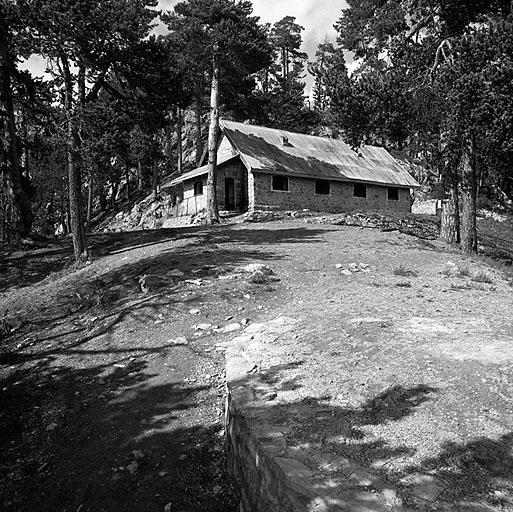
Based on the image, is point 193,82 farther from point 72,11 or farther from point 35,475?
point 35,475

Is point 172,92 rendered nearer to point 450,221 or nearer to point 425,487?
point 450,221

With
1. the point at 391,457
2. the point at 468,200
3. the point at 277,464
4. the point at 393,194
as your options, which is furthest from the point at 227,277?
the point at 393,194

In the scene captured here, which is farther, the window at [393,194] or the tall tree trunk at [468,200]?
the window at [393,194]

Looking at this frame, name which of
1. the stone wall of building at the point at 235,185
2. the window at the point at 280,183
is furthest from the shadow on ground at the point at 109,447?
the stone wall of building at the point at 235,185

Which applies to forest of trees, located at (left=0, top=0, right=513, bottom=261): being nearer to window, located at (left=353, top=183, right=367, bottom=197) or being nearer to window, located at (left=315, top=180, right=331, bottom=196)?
window, located at (left=315, top=180, right=331, bottom=196)

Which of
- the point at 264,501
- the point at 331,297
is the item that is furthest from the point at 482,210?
the point at 264,501

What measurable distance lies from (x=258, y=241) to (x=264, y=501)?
11449 mm

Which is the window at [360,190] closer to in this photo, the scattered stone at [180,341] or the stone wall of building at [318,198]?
the stone wall of building at [318,198]

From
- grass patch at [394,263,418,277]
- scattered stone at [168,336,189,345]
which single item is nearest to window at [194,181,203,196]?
grass patch at [394,263,418,277]

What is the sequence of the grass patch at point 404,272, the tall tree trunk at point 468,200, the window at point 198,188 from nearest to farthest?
the grass patch at point 404,272
the tall tree trunk at point 468,200
the window at point 198,188

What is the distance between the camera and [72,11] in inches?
422

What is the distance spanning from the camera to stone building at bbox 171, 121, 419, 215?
2469 centimetres

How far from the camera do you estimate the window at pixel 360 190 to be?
91.9 ft

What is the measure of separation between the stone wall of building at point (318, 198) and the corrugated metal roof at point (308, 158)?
24.1 inches
